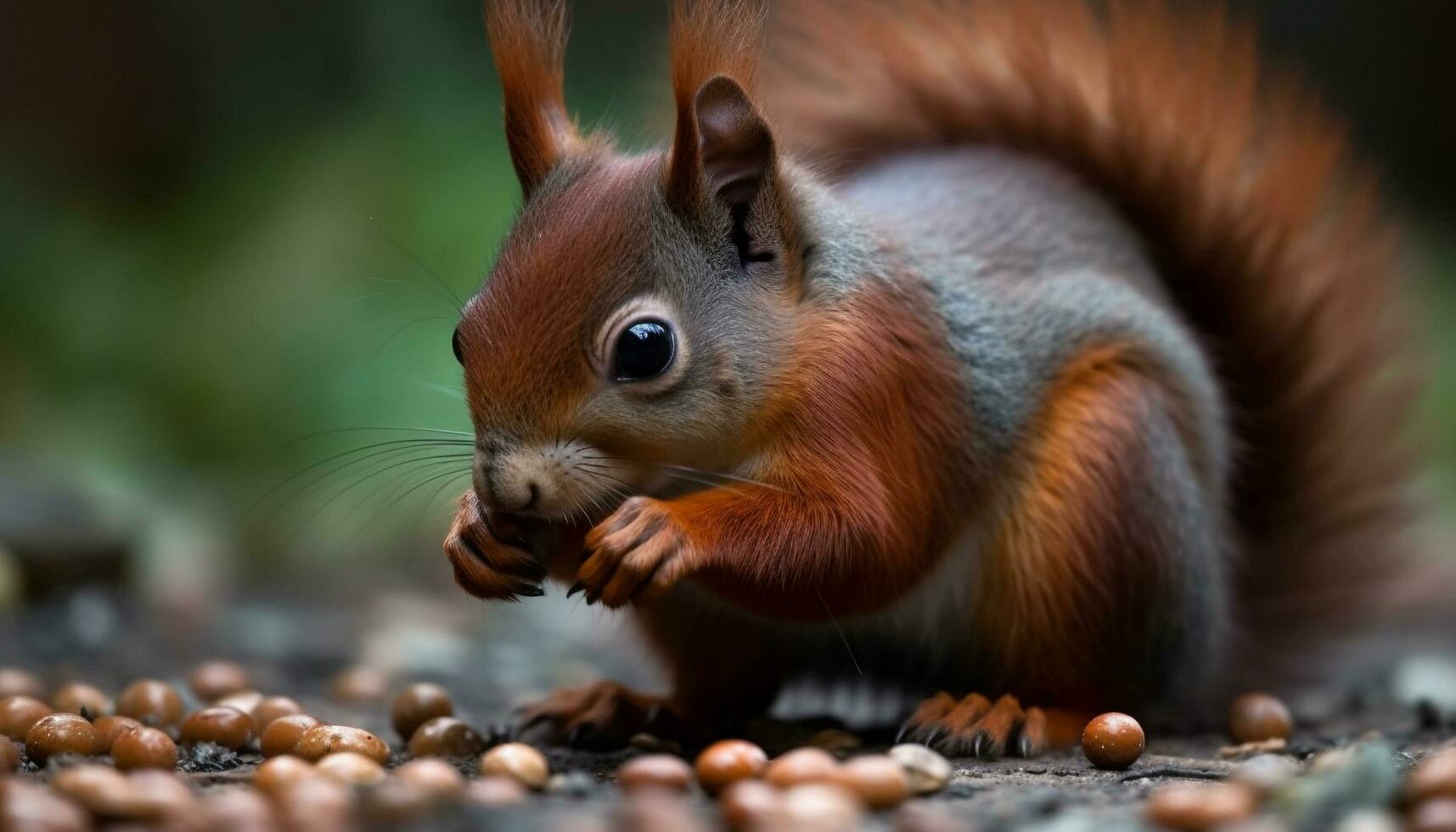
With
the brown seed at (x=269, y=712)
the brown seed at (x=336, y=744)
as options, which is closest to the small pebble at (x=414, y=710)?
the brown seed at (x=269, y=712)

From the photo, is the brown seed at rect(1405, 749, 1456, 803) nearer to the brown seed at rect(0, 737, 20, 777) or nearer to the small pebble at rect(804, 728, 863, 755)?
the small pebble at rect(804, 728, 863, 755)

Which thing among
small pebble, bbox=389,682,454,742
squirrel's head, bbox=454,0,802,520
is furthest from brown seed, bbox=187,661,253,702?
squirrel's head, bbox=454,0,802,520

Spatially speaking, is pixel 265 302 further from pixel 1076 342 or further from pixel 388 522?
pixel 1076 342

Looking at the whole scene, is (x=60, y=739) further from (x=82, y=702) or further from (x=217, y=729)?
(x=82, y=702)

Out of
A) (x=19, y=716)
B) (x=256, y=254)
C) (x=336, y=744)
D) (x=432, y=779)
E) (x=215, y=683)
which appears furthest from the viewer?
(x=256, y=254)

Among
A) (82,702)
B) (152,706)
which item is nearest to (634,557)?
(152,706)

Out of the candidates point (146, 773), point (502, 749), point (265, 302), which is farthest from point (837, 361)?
point (265, 302)
